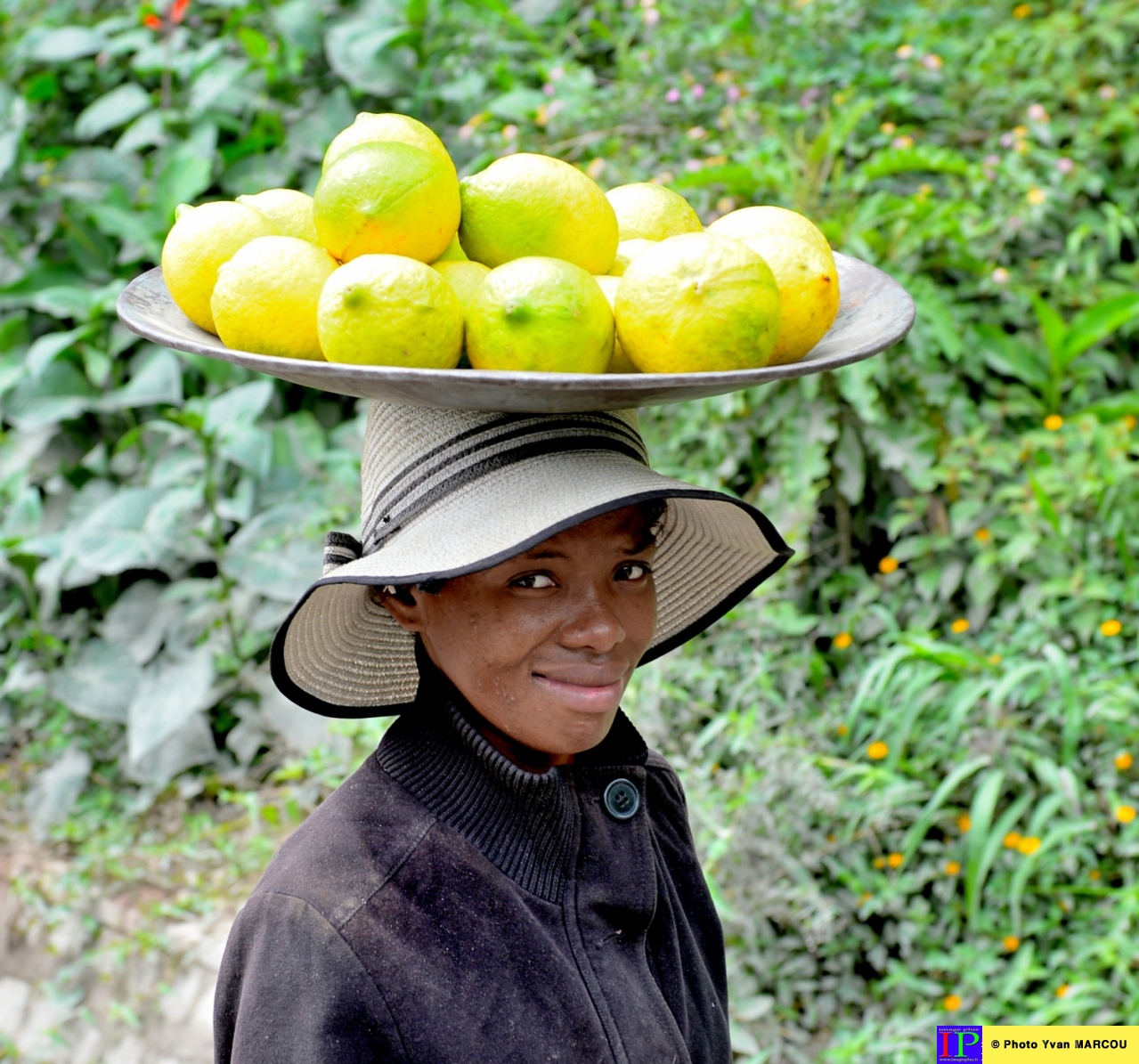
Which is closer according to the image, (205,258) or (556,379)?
(556,379)

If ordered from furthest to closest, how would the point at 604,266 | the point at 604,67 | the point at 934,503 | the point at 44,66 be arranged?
1. the point at 44,66
2. the point at 604,67
3. the point at 934,503
4. the point at 604,266

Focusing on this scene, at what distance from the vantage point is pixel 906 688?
3223mm

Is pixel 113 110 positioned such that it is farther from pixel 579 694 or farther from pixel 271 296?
pixel 579 694

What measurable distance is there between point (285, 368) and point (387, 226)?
170 millimetres

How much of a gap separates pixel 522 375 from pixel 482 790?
537 millimetres

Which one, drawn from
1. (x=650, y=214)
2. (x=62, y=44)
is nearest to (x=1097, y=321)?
(x=650, y=214)

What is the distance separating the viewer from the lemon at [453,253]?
1261 millimetres

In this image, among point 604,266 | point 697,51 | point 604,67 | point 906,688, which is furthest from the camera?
point 604,67

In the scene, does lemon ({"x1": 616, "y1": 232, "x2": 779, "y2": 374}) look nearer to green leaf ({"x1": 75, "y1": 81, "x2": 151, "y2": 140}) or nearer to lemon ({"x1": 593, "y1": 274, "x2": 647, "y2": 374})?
lemon ({"x1": 593, "y1": 274, "x2": 647, "y2": 374})

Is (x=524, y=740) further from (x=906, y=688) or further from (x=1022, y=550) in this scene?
(x=1022, y=550)

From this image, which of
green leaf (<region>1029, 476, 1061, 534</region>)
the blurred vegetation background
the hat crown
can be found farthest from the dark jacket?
green leaf (<region>1029, 476, 1061, 534</region>)

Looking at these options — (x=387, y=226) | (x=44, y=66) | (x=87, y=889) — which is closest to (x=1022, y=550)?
(x=387, y=226)

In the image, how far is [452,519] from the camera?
4.13ft

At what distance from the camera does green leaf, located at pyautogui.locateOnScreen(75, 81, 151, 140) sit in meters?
5.26
